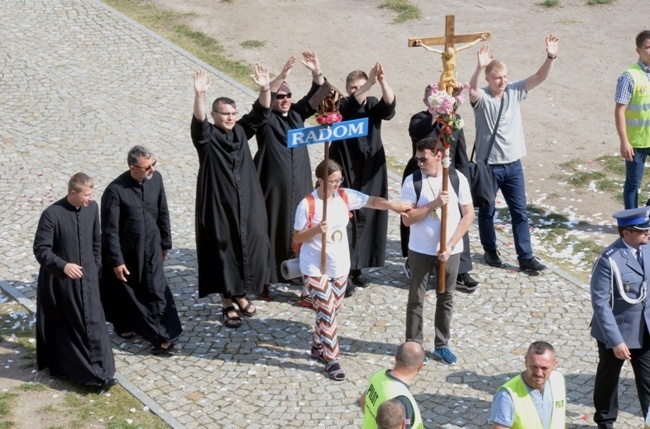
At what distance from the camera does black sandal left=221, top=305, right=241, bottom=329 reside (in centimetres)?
1064

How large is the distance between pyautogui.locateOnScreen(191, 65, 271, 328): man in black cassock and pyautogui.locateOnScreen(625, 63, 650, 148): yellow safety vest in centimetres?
442

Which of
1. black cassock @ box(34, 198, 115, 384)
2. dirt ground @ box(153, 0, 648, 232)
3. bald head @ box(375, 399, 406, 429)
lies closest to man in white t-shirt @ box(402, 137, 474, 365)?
black cassock @ box(34, 198, 115, 384)

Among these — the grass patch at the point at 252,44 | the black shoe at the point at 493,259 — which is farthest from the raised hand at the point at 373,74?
the grass patch at the point at 252,44

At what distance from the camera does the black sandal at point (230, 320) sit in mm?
10640

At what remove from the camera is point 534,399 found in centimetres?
761

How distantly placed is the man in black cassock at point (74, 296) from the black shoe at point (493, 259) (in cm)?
438

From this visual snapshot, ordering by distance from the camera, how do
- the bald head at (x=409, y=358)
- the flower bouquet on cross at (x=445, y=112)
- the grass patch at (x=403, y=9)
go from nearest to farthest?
the bald head at (x=409, y=358)
the flower bouquet on cross at (x=445, y=112)
the grass patch at (x=403, y=9)

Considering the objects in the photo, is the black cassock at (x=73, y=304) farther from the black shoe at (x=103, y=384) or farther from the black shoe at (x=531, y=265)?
the black shoe at (x=531, y=265)

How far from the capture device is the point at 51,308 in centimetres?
958

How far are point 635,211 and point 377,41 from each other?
34.3 ft

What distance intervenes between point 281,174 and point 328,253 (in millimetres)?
1593

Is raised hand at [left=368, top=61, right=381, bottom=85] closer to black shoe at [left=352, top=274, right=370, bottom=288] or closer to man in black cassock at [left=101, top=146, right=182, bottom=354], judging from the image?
black shoe at [left=352, top=274, right=370, bottom=288]

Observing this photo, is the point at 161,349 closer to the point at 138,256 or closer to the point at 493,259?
the point at 138,256

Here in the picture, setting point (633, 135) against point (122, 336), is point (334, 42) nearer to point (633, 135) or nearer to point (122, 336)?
point (633, 135)
